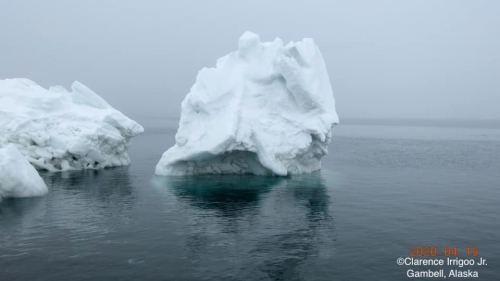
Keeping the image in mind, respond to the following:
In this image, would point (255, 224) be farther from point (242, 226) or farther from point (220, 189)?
point (220, 189)

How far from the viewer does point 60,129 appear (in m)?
41.9

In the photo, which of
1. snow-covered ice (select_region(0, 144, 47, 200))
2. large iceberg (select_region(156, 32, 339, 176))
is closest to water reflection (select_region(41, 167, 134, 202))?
snow-covered ice (select_region(0, 144, 47, 200))

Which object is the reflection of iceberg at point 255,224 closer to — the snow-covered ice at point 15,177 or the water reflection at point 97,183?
the water reflection at point 97,183

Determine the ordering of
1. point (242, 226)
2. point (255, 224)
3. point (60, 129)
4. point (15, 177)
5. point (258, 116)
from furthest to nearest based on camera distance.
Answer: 1. point (60, 129)
2. point (258, 116)
3. point (15, 177)
4. point (255, 224)
5. point (242, 226)

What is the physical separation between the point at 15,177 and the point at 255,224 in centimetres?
1712

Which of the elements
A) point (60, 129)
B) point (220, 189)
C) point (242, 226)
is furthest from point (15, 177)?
point (242, 226)

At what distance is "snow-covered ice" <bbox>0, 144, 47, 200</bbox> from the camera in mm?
27156

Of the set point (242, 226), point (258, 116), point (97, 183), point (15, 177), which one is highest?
point (258, 116)

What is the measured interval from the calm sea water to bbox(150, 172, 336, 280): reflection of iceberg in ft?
0.21

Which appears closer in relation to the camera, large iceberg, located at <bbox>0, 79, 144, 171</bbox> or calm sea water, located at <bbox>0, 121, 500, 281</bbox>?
calm sea water, located at <bbox>0, 121, 500, 281</bbox>

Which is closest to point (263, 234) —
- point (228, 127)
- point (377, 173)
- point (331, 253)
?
point (331, 253)

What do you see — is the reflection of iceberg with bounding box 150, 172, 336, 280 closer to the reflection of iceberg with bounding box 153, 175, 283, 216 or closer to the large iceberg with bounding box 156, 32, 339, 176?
the reflection of iceberg with bounding box 153, 175, 283, 216

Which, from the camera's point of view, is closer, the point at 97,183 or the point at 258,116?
the point at 97,183

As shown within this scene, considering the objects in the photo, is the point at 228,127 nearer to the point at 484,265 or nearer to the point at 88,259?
the point at 88,259
